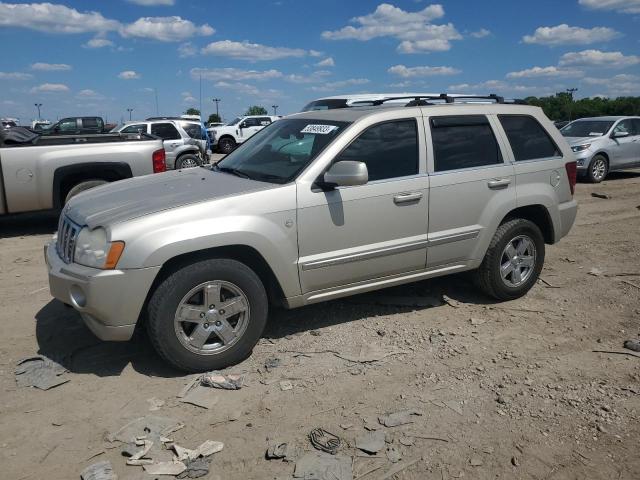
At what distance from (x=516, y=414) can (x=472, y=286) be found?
2.32 m

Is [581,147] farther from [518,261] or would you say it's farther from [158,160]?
[158,160]

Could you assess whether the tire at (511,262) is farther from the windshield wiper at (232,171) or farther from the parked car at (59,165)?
the parked car at (59,165)

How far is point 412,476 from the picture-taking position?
2912 mm

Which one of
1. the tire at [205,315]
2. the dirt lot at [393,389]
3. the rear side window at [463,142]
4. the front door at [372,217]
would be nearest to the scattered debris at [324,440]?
the dirt lot at [393,389]

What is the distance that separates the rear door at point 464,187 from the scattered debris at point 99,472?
9.48 feet

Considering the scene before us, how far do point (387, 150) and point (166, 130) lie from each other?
12.9 metres

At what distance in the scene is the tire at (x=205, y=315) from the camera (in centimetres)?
371

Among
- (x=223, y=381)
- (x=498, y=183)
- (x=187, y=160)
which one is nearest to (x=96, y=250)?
(x=223, y=381)

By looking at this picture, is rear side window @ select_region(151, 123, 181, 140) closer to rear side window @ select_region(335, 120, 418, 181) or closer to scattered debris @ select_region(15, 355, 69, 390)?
rear side window @ select_region(335, 120, 418, 181)

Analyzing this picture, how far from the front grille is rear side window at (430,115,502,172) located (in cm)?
283

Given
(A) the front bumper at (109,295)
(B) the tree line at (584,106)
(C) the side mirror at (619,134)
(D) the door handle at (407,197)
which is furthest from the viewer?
(B) the tree line at (584,106)

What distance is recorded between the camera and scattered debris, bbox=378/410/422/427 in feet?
11.1

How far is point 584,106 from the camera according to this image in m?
56.3

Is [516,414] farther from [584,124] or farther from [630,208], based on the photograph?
[584,124]
